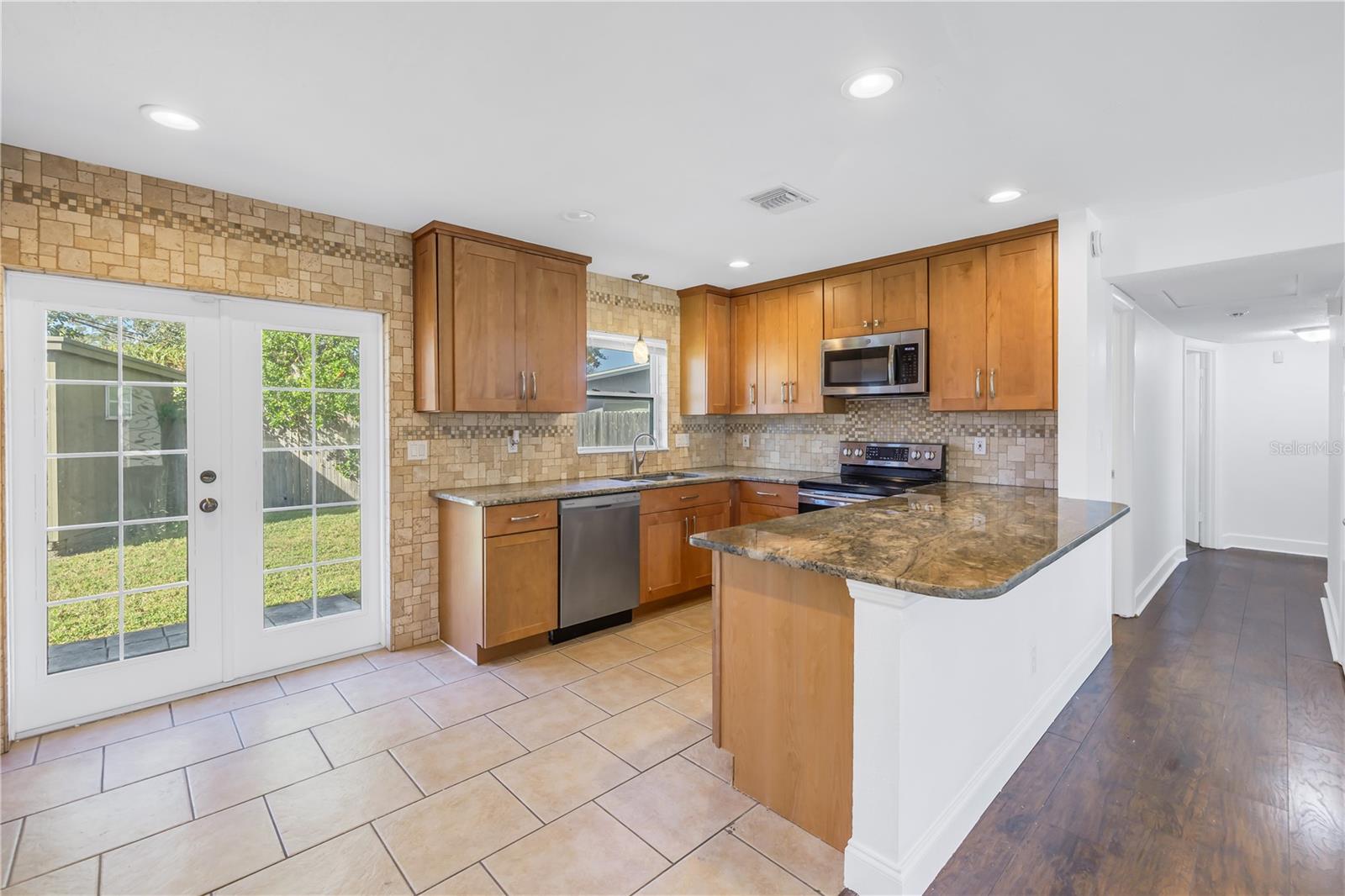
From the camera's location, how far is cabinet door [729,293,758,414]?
4906mm

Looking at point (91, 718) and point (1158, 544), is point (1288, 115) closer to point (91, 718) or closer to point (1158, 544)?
point (1158, 544)

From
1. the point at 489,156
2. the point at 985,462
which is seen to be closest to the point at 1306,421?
the point at 985,462

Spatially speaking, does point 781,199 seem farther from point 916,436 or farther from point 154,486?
point 154,486

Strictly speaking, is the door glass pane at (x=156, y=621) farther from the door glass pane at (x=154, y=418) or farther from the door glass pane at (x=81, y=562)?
the door glass pane at (x=154, y=418)

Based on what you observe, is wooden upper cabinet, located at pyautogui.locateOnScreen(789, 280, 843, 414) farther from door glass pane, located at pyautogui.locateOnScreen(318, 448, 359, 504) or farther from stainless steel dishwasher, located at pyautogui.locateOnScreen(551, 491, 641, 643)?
door glass pane, located at pyautogui.locateOnScreen(318, 448, 359, 504)

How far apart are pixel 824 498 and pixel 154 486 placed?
358 cm

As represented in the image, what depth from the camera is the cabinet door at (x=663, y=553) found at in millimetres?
3910

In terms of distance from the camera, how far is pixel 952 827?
70.6 inches

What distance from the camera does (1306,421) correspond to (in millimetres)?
5469

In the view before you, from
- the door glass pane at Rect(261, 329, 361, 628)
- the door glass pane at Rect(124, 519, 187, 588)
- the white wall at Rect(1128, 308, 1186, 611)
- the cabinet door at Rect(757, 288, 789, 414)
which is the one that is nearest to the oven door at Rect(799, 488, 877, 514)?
the cabinet door at Rect(757, 288, 789, 414)

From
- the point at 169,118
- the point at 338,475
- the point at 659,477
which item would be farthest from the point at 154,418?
the point at 659,477

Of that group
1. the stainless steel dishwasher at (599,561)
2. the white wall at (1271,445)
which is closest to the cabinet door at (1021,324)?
the stainless steel dishwasher at (599,561)

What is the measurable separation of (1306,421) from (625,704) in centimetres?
663

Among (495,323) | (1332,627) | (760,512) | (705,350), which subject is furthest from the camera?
(705,350)
